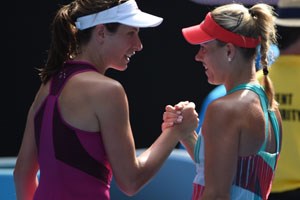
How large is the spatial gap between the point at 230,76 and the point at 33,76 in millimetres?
2811

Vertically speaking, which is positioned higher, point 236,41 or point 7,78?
point 236,41

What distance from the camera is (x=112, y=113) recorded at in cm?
251

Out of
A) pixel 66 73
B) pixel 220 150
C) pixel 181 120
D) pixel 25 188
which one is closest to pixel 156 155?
pixel 181 120

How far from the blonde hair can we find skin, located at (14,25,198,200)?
12.6 inches

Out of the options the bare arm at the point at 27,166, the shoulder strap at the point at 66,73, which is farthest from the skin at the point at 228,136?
the bare arm at the point at 27,166

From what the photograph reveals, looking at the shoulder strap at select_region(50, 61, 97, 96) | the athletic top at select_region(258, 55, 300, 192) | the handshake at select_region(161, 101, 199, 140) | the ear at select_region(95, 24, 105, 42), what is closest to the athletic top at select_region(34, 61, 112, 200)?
the shoulder strap at select_region(50, 61, 97, 96)

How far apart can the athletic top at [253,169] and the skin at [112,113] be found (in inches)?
6.3

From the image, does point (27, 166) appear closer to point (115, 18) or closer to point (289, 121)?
point (115, 18)

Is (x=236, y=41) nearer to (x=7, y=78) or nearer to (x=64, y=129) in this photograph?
(x=64, y=129)

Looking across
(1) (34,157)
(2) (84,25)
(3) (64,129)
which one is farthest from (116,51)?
(1) (34,157)

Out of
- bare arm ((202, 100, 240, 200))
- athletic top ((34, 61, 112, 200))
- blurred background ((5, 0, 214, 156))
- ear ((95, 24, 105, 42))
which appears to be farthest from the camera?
blurred background ((5, 0, 214, 156))

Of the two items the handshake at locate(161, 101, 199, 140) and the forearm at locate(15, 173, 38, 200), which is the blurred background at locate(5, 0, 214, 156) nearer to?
the forearm at locate(15, 173, 38, 200)

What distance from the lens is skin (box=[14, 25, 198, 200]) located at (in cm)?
251

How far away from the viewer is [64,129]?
8.36 feet
